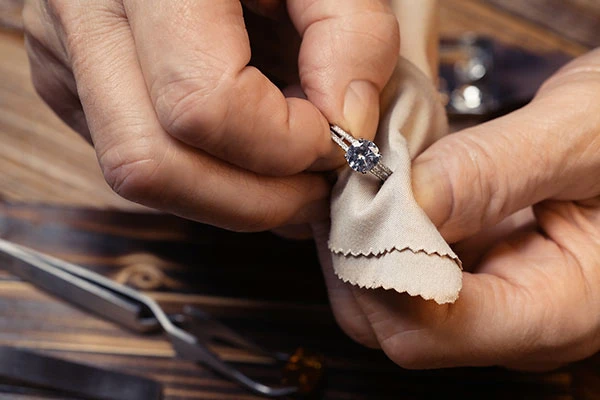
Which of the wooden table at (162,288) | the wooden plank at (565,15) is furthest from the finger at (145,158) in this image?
the wooden plank at (565,15)

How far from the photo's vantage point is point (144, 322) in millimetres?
738

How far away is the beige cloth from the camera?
50 cm

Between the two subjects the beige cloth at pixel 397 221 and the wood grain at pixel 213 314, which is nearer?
the beige cloth at pixel 397 221

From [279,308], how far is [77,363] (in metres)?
0.21

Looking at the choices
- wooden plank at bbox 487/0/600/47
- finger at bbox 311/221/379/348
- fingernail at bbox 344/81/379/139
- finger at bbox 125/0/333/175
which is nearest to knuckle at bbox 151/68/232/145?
finger at bbox 125/0/333/175

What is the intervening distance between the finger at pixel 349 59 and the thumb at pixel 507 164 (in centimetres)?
7

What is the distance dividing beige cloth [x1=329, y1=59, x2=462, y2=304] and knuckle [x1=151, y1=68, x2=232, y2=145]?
131 mm

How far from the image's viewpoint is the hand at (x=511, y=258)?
0.57m

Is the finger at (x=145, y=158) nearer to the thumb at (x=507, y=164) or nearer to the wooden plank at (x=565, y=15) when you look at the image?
the thumb at (x=507, y=164)

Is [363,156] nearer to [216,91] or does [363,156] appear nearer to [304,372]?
[216,91]

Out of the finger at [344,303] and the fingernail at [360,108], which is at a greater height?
the fingernail at [360,108]

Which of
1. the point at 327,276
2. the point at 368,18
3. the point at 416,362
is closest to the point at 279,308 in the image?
the point at 327,276

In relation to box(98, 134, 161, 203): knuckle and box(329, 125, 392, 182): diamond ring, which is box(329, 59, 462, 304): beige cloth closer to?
box(329, 125, 392, 182): diamond ring

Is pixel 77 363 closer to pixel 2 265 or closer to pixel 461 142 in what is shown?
pixel 2 265
